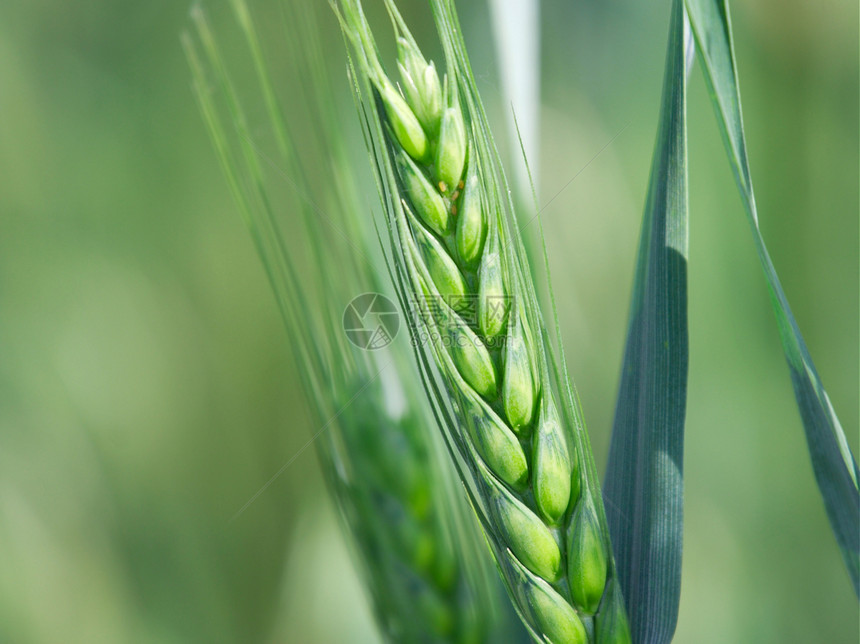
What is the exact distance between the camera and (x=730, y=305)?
72cm

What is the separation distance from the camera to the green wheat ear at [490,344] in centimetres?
28

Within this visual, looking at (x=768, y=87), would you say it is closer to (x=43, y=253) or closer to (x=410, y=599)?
(x=410, y=599)

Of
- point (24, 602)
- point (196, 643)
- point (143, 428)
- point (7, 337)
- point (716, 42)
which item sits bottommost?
point (196, 643)

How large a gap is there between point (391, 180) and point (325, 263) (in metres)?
0.21

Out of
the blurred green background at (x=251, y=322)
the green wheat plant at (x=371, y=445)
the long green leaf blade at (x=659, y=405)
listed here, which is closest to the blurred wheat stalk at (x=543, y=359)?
the long green leaf blade at (x=659, y=405)

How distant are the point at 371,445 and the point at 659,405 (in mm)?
276

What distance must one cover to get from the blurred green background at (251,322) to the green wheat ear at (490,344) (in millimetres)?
416

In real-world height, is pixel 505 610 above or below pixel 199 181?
below

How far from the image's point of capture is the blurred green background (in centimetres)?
68

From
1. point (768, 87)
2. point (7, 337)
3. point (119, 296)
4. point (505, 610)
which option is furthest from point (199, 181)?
point (768, 87)

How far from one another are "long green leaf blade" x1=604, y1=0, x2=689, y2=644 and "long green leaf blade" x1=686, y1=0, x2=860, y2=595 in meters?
0.02

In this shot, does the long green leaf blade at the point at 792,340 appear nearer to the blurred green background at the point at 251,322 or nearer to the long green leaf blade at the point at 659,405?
the long green leaf blade at the point at 659,405

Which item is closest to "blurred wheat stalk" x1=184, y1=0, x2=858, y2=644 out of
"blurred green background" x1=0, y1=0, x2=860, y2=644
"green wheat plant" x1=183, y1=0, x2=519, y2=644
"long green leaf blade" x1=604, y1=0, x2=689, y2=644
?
"long green leaf blade" x1=604, y1=0, x2=689, y2=644

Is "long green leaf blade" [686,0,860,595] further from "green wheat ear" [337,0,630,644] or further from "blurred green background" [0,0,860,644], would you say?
"blurred green background" [0,0,860,644]
